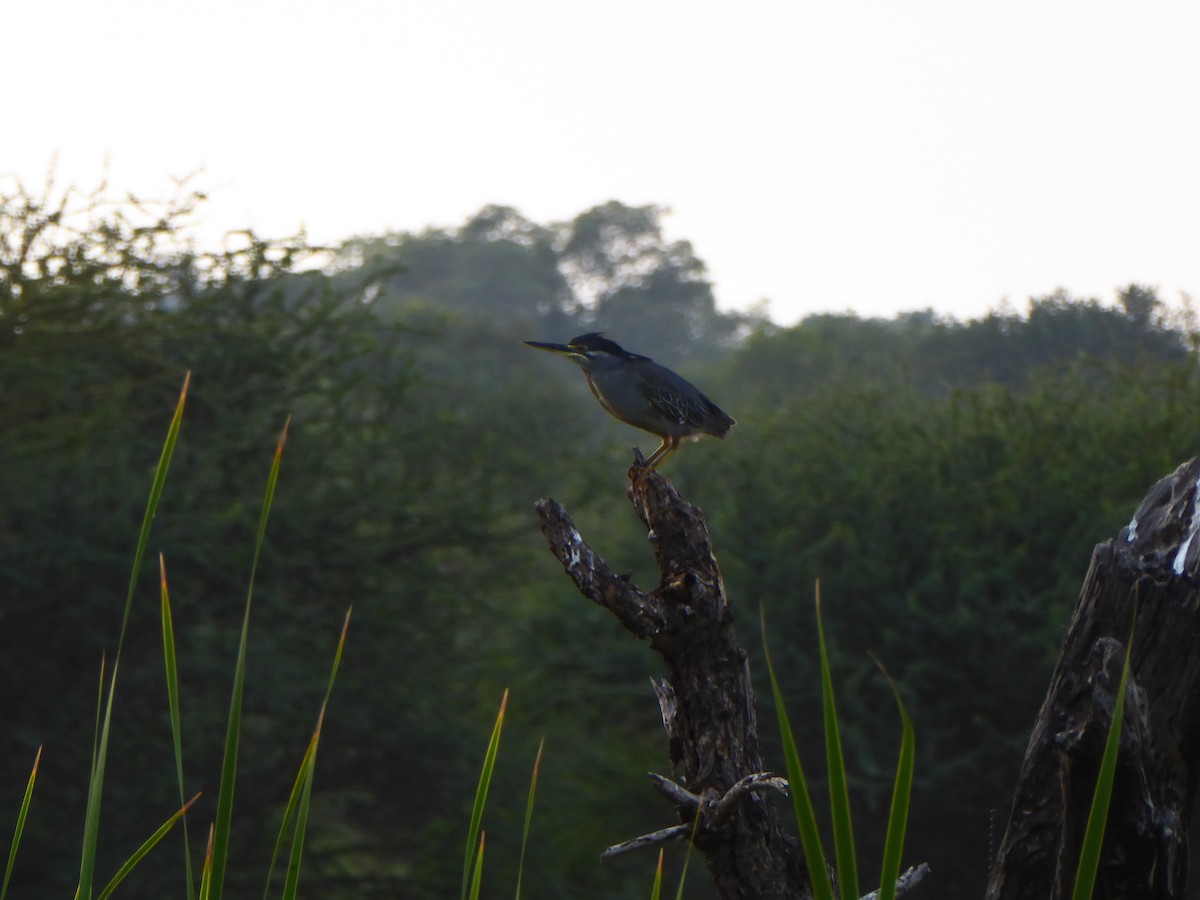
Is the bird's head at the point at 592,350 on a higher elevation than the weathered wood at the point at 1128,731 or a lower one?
higher

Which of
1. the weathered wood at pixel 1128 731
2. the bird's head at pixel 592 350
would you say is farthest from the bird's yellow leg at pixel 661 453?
the weathered wood at pixel 1128 731

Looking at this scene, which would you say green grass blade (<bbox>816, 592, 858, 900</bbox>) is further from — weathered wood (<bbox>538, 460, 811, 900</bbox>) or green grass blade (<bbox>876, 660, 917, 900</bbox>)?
weathered wood (<bbox>538, 460, 811, 900</bbox>)

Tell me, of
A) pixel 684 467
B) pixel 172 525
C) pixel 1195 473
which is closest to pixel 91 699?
pixel 172 525

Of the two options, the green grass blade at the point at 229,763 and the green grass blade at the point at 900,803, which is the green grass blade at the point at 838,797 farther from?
the green grass blade at the point at 229,763

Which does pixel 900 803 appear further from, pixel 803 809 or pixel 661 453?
pixel 661 453

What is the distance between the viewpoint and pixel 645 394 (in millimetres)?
6402

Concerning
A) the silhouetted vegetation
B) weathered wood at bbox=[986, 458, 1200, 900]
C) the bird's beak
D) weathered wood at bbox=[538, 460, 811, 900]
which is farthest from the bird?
the silhouetted vegetation

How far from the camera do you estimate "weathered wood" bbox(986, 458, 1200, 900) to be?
2.66 meters

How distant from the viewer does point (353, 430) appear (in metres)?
18.8

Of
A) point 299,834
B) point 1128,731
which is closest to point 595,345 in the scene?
point 1128,731

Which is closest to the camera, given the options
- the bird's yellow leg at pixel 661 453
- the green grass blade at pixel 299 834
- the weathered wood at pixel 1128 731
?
the green grass blade at pixel 299 834

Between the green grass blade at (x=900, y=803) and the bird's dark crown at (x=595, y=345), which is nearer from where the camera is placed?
the green grass blade at (x=900, y=803)

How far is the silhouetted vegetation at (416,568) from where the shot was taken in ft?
51.2

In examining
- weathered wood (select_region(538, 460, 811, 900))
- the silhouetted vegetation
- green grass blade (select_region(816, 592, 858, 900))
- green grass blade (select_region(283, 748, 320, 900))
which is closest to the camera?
green grass blade (select_region(816, 592, 858, 900))
